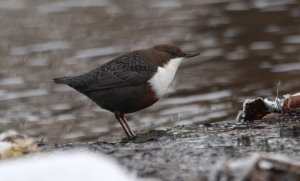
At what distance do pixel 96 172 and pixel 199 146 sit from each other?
6.08 feet

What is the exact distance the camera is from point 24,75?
1079 cm

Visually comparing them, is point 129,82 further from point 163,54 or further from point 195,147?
point 195,147

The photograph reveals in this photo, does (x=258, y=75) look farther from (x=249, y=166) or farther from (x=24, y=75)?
(x=249, y=166)

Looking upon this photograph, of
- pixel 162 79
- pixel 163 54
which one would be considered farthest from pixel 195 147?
pixel 163 54

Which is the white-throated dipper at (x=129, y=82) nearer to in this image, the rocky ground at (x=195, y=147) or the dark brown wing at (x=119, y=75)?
the dark brown wing at (x=119, y=75)

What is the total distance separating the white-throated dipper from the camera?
6078 millimetres

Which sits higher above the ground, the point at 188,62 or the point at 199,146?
the point at 188,62

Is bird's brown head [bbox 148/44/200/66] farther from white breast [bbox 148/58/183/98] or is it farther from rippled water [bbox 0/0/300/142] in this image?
rippled water [bbox 0/0/300/142]

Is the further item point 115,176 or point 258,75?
point 258,75

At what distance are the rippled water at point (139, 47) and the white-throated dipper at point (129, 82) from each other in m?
2.09

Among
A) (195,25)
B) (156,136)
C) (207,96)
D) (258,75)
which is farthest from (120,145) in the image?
(195,25)

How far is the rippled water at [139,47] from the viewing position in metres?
9.09

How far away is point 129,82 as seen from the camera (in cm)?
613

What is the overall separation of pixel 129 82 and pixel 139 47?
5604 mm
